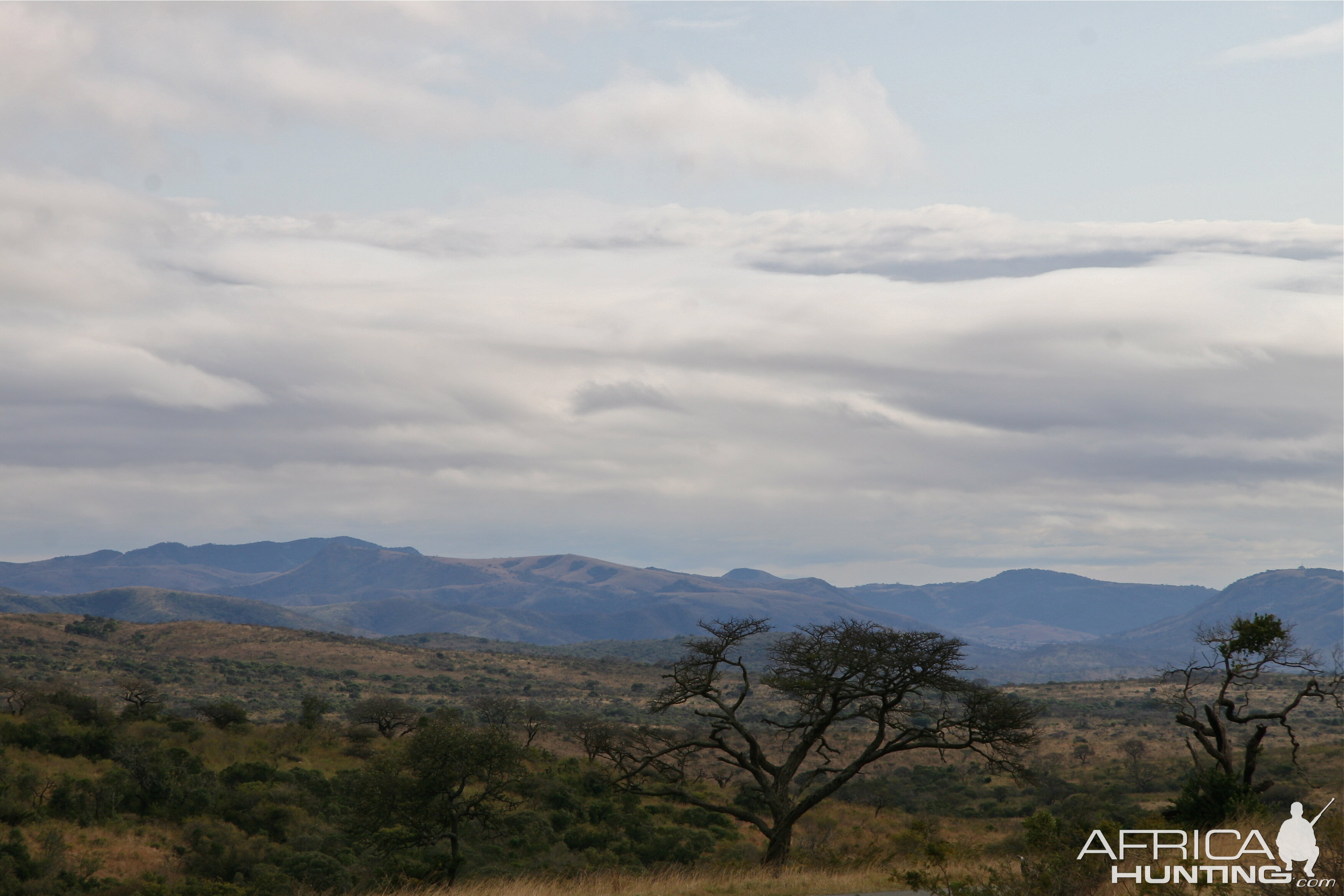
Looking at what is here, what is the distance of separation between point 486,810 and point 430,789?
7.97 feet

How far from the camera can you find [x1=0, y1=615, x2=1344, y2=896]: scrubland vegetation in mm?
20109

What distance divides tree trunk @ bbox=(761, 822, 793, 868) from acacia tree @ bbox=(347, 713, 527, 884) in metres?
8.66

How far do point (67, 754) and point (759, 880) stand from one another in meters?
33.6

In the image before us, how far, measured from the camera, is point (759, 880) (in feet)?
59.1

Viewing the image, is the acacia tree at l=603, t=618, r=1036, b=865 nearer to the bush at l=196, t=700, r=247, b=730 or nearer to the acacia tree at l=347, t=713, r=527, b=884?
the acacia tree at l=347, t=713, r=527, b=884

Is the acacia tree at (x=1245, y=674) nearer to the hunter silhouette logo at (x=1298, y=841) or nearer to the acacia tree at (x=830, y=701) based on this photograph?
the acacia tree at (x=830, y=701)

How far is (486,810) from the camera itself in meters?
30.0

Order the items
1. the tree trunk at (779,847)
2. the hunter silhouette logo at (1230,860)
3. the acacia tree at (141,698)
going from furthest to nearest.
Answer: the acacia tree at (141,698) < the tree trunk at (779,847) < the hunter silhouette logo at (1230,860)

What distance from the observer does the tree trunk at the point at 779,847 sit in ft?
84.0

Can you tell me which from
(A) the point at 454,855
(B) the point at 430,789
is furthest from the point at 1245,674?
(B) the point at 430,789

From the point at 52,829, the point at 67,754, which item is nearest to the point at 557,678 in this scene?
the point at 67,754

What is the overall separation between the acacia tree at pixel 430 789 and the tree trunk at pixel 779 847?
8.66 metres

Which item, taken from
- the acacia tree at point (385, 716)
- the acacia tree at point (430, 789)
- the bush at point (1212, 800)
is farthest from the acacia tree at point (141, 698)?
the bush at point (1212, 800)

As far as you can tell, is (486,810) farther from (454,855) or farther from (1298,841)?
(1298,841)
